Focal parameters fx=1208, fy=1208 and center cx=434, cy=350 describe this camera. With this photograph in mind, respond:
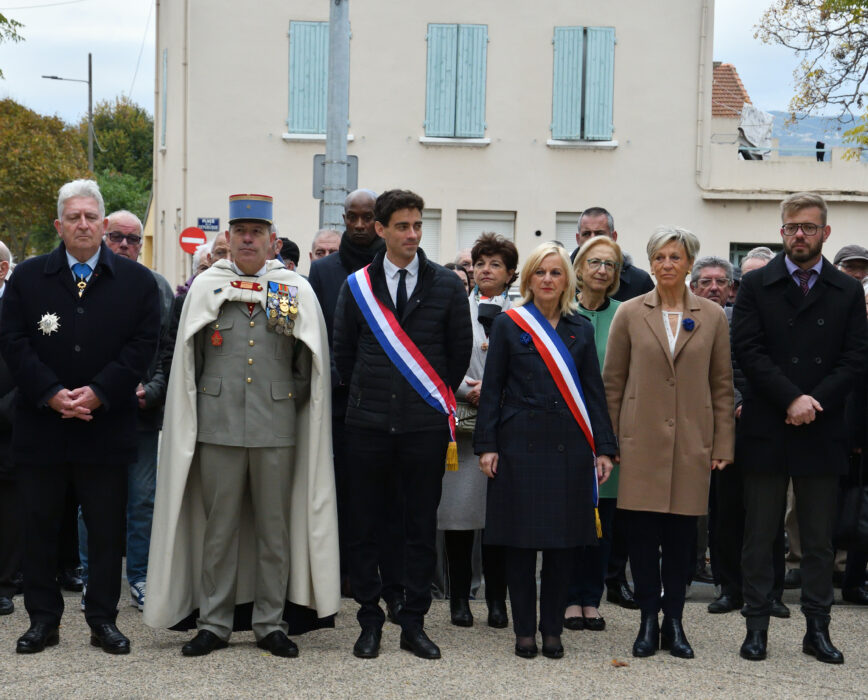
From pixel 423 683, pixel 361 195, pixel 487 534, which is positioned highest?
pixel 361 195

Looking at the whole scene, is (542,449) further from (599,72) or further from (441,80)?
(599,72)

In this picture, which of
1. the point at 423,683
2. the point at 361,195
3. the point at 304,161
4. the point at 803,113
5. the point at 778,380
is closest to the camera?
the point at 423,683

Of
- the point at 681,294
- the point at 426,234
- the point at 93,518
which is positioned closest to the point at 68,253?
the point at 93,518

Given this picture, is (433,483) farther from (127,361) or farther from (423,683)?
(127,361)

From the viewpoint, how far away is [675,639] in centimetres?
625

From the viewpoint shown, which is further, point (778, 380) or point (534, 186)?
point (534, 186)

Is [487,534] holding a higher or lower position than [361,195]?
lower

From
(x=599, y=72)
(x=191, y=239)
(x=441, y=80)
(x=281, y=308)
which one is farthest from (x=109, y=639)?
(x=599, y=72)

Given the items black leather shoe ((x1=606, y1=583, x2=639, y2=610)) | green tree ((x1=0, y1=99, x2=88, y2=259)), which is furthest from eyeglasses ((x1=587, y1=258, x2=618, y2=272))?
green tree ((x1=0, y1=99, x2=88, y2=259))

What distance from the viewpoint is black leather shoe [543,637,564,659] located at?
6.13 m

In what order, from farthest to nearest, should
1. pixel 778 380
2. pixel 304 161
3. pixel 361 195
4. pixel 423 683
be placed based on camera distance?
pixel 304 161, pixel 361 195, pixel 778 380, pixel 423 683

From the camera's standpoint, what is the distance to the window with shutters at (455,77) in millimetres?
21750

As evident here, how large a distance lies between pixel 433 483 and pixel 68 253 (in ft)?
7.37

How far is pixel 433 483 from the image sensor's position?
246 inches
